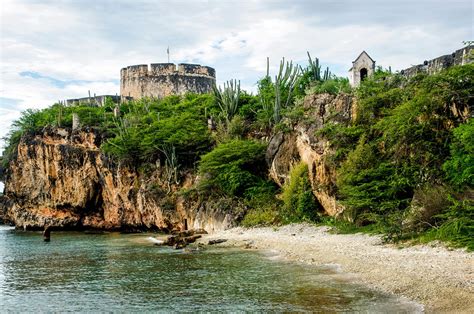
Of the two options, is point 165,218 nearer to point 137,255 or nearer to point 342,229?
point 137,255

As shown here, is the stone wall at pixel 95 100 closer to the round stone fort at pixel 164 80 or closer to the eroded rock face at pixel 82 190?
the round stone fort at pixel 164 80

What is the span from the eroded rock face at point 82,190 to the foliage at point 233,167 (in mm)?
2855

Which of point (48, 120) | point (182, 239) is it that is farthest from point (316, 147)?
point (48, 120)

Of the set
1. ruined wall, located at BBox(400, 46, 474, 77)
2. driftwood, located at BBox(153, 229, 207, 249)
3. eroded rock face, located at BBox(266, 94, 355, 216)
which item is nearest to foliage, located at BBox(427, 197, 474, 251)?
ruined wall, located at BBox(400, 46, 474, 77)

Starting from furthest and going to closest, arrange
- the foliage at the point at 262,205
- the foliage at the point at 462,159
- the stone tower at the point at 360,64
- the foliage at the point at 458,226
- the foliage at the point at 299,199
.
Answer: the stone tower at the point at 360,64 < the foliage at the point at 262,205 < the foliage at the point at 299,199 < the foliage at the point at 462,159 < the foliage at the point at 458,226

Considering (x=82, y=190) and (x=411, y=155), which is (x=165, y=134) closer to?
(x=82, y=190)

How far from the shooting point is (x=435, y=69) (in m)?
24.0

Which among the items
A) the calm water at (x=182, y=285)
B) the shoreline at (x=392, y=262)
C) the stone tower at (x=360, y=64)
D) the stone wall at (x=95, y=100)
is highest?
the stone wall at (x=95, y=100)

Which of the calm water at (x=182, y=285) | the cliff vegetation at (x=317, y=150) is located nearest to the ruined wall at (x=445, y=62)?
the cliff vegetation at (x=317, y=150)

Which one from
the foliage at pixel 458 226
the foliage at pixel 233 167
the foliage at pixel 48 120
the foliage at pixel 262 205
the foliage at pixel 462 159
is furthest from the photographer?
the foliage at pixel 48 120

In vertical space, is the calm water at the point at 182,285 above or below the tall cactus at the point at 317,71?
below

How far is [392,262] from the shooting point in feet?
51.5

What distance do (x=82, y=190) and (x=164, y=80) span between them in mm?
17989

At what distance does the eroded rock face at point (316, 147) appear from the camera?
27.4 m
